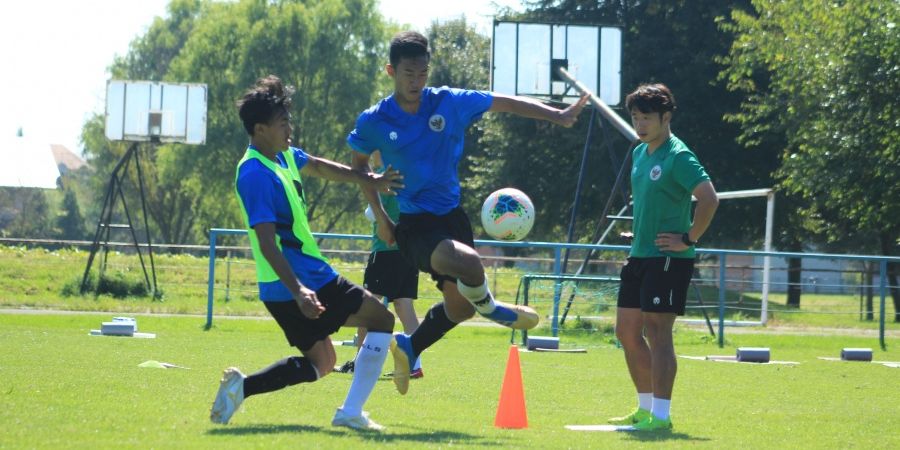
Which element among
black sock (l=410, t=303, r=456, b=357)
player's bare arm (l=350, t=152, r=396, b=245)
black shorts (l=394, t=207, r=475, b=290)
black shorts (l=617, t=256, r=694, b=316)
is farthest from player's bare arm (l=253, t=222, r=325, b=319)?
black shorts (l=617, t=256, r=694, b=316)

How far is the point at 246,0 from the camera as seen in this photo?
55781mm

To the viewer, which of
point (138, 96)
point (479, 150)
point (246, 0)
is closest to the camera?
point (138, 96)

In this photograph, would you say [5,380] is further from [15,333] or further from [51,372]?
[15,333]

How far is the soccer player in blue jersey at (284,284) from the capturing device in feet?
21.6

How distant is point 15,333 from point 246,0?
41.9 meters

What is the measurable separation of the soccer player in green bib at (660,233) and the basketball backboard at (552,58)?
1675cm

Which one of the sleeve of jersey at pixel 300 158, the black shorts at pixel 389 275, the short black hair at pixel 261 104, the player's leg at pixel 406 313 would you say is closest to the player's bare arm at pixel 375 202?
the sleeve of jersey at pixel 300 158

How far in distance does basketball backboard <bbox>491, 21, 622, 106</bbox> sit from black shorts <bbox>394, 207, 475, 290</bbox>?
1688 cm

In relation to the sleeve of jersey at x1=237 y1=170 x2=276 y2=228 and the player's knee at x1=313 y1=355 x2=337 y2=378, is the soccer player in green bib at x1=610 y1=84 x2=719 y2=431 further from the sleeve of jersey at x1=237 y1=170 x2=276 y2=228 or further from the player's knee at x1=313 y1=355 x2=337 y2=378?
the sleeve of jersey at x1=237 y1=170 x2=276 y2=228

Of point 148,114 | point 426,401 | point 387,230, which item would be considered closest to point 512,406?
point 387,230

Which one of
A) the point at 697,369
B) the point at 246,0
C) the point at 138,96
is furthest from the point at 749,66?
the point at 246,0

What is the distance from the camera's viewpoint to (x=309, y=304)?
20.4 ft

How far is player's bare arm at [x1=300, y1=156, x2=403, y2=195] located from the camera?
24.2ft

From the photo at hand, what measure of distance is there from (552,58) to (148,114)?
1042 centimetres
